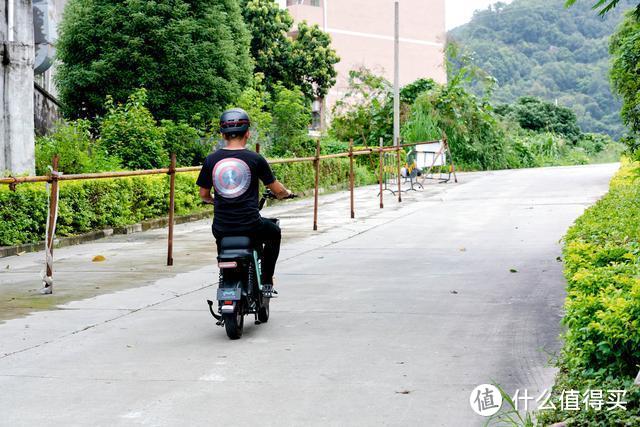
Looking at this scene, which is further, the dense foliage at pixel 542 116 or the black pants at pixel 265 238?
the dense foliage at pixel 542 116

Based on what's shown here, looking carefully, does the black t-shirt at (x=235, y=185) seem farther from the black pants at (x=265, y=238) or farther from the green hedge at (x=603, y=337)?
A: the green hedge at (x=603, y=337)

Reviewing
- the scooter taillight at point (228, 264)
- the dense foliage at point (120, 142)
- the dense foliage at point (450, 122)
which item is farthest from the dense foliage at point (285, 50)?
the scooter taillight at point (228, 264)

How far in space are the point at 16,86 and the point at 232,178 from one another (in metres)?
10.6

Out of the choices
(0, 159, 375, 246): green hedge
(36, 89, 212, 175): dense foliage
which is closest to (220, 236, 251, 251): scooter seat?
(0, 159, 375, 246): green hedge

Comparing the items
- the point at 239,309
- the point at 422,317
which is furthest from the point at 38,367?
the point at 422,317

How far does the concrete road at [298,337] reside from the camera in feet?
18.5

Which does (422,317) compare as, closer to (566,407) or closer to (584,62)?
(566,407)

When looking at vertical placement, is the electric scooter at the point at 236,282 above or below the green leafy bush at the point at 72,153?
below

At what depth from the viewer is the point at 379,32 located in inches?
2157

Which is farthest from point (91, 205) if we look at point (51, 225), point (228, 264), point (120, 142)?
point (228, 264)

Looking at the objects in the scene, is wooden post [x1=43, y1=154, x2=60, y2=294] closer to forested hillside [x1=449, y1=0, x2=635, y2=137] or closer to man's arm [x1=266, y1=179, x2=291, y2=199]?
man's arm [x1=266, y1=179, x2=291, y2=199]

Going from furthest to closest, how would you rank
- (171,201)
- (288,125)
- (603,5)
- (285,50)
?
(285,50)
(288,125)
(171,201)
(603,5)

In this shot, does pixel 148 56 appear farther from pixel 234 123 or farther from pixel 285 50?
pixel 285 50

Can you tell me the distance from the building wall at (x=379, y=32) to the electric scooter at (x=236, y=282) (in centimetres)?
4096
